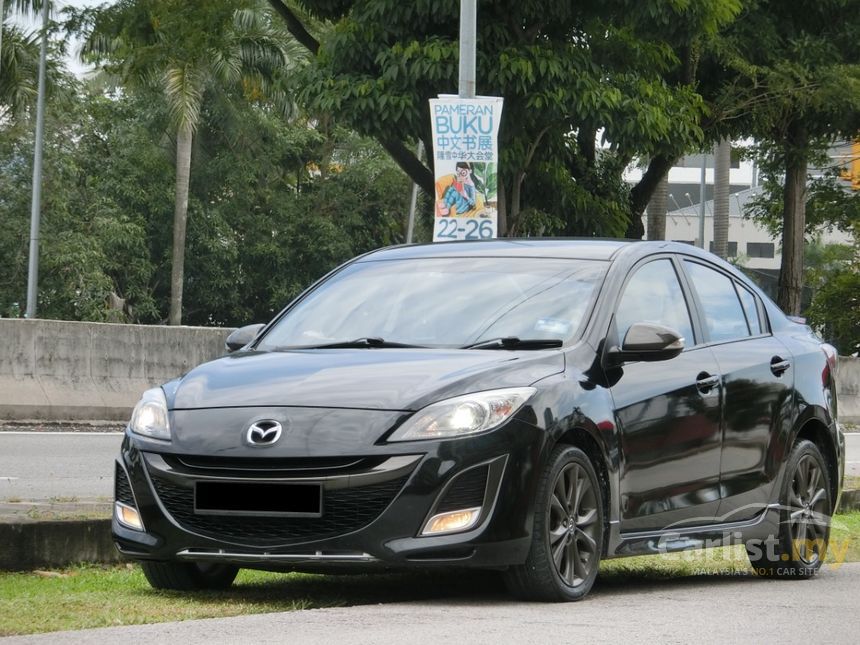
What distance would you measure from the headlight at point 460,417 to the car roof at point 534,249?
1452 mm

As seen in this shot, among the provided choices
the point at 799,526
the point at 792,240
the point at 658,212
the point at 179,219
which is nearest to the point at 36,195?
the point at 179,219

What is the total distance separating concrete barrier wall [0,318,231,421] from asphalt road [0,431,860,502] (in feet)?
4.66

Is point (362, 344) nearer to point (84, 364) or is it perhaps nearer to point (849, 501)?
point (849, 501)

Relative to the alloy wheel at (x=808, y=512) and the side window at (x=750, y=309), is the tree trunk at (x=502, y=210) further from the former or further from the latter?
the alloy wheel at (x=808, y=512)

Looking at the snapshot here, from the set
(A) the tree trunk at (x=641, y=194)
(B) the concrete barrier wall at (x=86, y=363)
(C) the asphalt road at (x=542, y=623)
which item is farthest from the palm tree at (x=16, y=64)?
(C) the asphalt road at (x=542, y=623)

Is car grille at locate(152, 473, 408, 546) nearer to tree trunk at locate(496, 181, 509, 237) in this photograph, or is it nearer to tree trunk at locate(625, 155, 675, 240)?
tree trunk at locate(496, 181, 509, 237)

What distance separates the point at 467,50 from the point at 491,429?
11688 mm

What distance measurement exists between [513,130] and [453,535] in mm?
18368

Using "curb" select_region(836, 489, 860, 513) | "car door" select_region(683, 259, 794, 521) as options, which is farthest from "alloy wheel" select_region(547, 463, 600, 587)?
"curb" select_region(836, 489, 860, 513)

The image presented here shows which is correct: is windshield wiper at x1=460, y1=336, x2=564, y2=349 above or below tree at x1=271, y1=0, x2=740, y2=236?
below

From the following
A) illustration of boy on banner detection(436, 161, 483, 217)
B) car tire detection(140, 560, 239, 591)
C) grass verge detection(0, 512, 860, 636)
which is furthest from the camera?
illustration of boy on banner detection(436, 161, 483, 217)

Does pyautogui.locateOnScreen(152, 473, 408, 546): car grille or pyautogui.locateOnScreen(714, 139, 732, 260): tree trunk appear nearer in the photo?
pyautogui.locateOnScreen(152, 473, 408, 546): car grille

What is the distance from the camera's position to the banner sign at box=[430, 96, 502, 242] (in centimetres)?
1634

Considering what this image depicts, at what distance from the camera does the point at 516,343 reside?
274 inches
